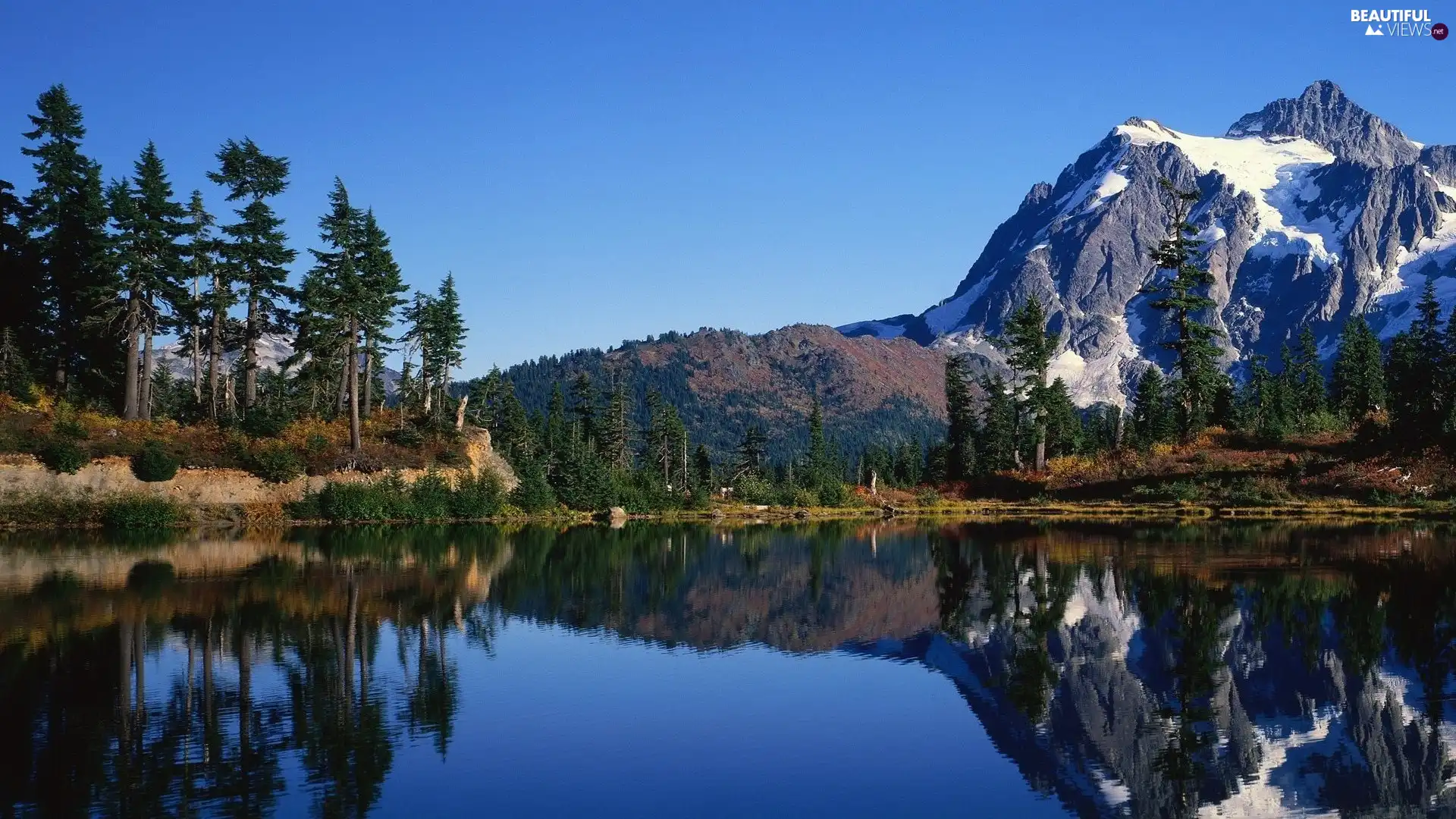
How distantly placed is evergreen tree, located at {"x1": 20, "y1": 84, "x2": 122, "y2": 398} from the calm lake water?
89.1 ft

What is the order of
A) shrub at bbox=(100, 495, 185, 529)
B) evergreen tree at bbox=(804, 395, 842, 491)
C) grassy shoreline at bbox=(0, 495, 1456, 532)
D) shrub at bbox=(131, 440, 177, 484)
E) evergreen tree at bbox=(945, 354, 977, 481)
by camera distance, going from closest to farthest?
grassy shoreline at bbox=(0, 495, 1456, 532) < shrub at bbox=(100, 495, 185, 529) < shrub at bbox=(131, 440, 177, 484) < evergreen tree at bbox=(804, 395, 842, 491) < evergreen tree at bbox=(945, 354, 977, 481)

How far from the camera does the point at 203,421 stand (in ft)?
216

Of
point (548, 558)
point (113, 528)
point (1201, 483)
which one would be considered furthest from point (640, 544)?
point (1201, 483)

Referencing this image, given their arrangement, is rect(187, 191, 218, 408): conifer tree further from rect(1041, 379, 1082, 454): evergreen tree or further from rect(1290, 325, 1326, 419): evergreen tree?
rect(1290, 325, 1326, 419): evergreen tree

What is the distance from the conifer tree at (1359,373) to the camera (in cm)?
10988

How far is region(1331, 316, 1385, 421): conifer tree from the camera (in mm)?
109875

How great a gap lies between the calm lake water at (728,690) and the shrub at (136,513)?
15.9m

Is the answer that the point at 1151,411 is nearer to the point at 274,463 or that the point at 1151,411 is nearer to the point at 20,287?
the point at 274,463

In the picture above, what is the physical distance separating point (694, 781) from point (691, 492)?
7348 cm

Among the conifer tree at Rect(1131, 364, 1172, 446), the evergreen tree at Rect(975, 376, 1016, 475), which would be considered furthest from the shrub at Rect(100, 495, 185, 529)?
the conifer tree at Rect(1131, 364, 1172, 446)

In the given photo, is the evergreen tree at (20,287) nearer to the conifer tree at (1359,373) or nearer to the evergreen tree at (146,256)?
the evergreen tree at (146,256)

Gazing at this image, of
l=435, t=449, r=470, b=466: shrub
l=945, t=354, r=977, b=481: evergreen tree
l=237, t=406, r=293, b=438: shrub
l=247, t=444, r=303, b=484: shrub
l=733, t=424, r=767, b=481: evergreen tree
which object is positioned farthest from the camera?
l=733, t=424, r=767, b=481: evergreen tree

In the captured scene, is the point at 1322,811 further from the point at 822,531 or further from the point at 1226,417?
the point at 1226,417

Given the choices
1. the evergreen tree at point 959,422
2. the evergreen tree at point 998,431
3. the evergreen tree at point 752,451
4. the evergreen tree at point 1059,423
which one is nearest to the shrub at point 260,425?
the evergreen tree at point 1059,423
